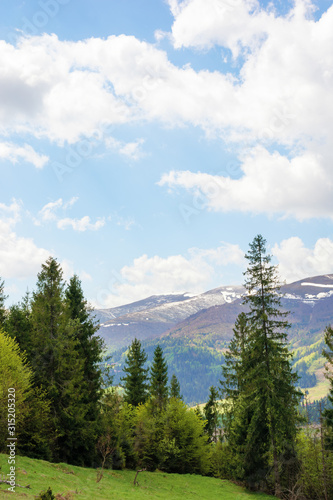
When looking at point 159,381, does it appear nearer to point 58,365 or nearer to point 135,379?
point 135,379

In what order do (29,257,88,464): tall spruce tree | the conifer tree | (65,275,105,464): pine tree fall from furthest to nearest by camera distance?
the conifer tree, (65,275,105,464): pine tree, (29,257,88,464): tall spruce tree

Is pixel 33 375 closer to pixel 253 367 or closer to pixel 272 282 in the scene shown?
pixel 253 367

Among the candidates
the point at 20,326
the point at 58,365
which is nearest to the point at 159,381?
the point at 20,326

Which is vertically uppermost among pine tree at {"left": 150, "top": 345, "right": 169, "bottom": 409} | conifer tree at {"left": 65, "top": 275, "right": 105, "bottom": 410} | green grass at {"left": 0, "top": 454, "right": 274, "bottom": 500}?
conifer tree at {"left": 65, "top": 275, "right": 105, "bottom": 410}

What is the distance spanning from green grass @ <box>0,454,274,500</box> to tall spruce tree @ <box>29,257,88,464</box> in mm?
3712

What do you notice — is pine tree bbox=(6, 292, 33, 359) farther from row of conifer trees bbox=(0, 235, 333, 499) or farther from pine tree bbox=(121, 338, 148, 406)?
pine tree bbox=(121, 338, 148, 406)

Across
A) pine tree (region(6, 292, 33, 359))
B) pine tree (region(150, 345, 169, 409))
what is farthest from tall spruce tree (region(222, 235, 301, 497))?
pine tree (region(6, 292, 33, 359))

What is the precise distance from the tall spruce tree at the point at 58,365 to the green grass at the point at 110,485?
371 centimetres

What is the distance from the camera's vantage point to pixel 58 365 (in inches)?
1442

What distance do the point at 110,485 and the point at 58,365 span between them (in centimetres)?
1158

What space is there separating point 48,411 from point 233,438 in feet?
71.5

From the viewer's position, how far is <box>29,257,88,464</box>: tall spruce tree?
36.0 meters

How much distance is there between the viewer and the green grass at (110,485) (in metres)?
24.1

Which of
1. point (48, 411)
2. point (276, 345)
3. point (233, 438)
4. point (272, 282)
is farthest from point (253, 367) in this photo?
point (48, 411)
